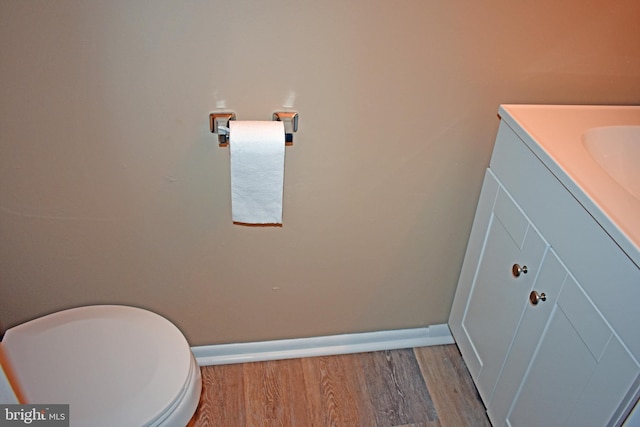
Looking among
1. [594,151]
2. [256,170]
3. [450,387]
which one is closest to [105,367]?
[256,170]

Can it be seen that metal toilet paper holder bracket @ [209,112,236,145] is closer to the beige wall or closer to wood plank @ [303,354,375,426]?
the beige wall

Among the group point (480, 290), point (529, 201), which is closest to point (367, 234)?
point (480, 290)

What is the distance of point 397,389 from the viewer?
1.66 metres

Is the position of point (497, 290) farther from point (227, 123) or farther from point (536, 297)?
point (227, 123)

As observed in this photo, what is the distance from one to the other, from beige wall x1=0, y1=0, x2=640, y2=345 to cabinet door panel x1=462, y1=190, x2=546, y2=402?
0.47 ft

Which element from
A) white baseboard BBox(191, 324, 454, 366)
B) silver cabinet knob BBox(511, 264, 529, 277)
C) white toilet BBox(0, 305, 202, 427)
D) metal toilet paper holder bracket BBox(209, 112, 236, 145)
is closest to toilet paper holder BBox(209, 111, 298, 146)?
metal toilet paper holder bracket BBox(209, 112, 236, 145)

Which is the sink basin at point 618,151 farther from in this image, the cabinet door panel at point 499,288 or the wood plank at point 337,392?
the wood plank at point 337,392

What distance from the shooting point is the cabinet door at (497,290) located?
1.22 meters

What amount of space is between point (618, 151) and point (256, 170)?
2.58 feet

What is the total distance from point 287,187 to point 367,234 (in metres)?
0.27

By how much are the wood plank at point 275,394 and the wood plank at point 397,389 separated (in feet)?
0.67

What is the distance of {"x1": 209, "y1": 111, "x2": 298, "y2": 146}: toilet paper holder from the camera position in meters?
1.20

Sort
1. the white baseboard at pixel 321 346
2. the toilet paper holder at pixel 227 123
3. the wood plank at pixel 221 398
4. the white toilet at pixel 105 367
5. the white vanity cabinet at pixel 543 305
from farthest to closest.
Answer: the white baseboard at pixel 321 346 < the wood plank at pixel 221 398 < the toilet paper holder at pixel 227 123 < the white toilet at pixel 105 367 < the white vanity cabinet at pixel 543 305

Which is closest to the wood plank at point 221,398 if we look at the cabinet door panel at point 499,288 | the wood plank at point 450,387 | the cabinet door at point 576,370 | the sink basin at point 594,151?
the wood plank at point 450,387
